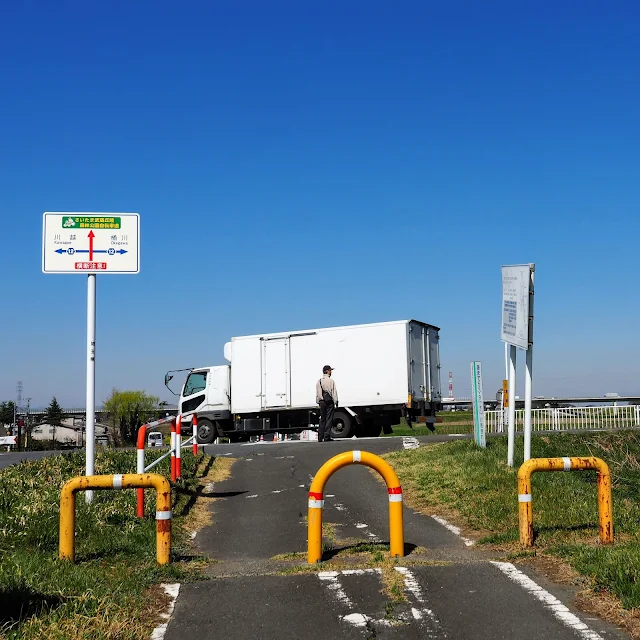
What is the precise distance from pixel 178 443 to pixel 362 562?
223 inches

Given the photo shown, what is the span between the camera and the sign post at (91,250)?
9.66 metres

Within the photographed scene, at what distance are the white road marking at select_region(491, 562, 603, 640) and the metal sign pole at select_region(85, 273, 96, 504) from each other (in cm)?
502

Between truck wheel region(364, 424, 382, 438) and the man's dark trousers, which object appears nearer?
the man's dark trousers

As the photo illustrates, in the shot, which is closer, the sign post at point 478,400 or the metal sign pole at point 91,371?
the metal sign pole at point 91,371

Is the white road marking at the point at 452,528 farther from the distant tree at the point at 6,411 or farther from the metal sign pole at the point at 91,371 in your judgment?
the distant tree at the point at 6,411

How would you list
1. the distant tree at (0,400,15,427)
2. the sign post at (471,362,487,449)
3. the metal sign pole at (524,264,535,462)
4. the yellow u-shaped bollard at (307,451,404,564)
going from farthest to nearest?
1. the distant tree at (0,400,15,427)
2. the sign post at (471,362,487,449)
3. the metal sign pole at (524,264,535,462)
4. the yellow u-shaped bollard at (307,451,404,564)

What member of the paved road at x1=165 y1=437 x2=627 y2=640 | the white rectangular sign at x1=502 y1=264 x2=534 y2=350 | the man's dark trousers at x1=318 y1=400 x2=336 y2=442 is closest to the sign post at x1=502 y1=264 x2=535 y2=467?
the white rectangular sign at x1=502 y1=264 x2=534 y2=350

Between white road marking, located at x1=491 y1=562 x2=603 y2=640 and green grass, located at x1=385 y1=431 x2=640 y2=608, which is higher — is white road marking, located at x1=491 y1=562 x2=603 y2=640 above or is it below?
below

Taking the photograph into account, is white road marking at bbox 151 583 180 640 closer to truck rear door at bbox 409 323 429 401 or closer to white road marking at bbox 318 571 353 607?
white road marking at bbox 318 571 353 607

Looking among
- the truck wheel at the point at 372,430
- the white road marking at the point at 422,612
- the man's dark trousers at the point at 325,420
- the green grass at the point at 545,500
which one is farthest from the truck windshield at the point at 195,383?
the white road marking at the point at 422,612

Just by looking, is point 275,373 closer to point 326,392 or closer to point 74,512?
point 326,392

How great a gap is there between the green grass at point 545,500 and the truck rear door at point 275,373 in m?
10.7

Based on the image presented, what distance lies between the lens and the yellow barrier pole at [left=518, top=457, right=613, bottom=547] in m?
7.54

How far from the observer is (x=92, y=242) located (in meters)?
9.81
